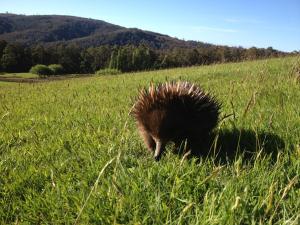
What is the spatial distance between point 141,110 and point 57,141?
5.03ft

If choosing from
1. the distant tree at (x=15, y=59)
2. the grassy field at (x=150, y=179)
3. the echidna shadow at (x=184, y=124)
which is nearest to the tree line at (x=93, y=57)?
the distant tree at (x=15, y=59)

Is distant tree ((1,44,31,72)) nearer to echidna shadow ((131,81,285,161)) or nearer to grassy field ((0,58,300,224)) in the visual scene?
grassy field ((0,58,300,224))

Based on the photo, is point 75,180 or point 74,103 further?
point 74,103

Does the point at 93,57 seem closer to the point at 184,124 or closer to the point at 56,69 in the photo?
the point at 56,69

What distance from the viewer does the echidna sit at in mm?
4051

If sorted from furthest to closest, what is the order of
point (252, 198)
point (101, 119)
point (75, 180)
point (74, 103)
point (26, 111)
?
point (74, 103) → point (26, 111) → point (101, 119) → point (75, 180) → point (252, 198)

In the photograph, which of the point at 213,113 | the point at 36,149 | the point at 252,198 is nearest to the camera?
the point at 252,198

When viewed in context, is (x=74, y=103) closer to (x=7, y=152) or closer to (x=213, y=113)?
(x=7, y=152)

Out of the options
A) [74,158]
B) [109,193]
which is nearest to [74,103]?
[74,158]

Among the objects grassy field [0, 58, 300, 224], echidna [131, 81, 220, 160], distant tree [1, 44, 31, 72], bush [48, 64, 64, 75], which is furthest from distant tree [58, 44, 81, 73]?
echidna [131, 81, 220, 160]

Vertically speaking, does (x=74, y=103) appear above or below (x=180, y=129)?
below

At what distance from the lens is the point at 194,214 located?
111 inches

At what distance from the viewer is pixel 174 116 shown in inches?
159

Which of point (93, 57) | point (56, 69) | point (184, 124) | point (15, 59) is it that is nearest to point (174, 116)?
point (184, 124)
